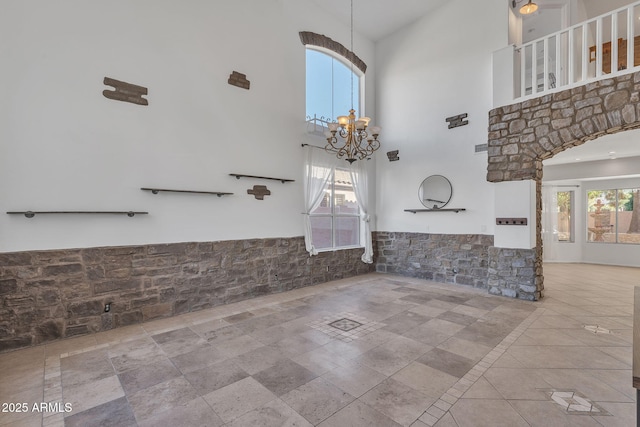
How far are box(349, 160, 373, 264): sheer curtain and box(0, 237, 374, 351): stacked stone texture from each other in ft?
6.09

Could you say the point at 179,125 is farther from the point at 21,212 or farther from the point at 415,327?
the point at 415,327

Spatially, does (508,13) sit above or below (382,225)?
above

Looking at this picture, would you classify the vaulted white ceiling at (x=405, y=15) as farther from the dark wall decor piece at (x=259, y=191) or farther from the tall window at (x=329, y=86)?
the dark wall decor piece at (x=259, y=191)

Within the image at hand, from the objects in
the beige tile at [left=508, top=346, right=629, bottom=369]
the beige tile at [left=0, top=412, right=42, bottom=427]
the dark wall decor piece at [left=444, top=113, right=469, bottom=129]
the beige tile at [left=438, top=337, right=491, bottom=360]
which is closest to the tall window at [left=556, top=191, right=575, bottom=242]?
the dark wall decor piece at [left=444, top=113, right=469, bottom=129]

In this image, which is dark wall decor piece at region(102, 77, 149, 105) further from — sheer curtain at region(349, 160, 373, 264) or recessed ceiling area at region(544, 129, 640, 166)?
recessed ceiling area at region(544, 129, 640, 166)

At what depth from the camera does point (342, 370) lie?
2389 millimetres

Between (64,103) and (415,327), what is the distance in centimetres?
452

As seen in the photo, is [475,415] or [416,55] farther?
[416,55]

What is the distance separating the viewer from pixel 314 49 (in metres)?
5.62

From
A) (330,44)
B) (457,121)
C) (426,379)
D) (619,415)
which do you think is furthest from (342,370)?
(330,44)

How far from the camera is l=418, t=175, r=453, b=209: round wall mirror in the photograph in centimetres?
553

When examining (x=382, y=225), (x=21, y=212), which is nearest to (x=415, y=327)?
(x=382, y=225)

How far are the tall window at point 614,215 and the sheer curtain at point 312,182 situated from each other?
7.79m

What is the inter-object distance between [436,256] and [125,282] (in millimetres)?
5052
